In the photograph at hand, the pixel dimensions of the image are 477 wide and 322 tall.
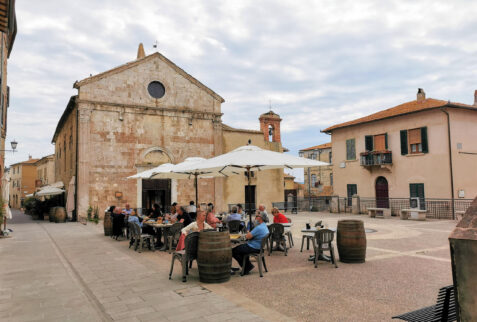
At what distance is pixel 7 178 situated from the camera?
14.6m

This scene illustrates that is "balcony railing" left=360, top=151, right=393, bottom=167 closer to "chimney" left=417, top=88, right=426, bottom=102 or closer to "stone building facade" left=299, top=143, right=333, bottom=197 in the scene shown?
"chimney" left=417, top=88, right=426, bottom=102

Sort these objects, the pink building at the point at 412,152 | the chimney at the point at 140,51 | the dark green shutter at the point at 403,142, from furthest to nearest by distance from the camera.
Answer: the chimney at the point at 140,51 < the dark green shutter at the point at 403,142 < the pink building at the point at 412,152

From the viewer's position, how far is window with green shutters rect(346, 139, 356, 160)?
25.2m

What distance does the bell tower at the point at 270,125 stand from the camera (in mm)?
26500

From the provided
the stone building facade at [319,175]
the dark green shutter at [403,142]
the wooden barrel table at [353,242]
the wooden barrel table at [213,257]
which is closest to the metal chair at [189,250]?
the wooden barrel table at [213,257]

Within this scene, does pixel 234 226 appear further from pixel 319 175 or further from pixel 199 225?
pixel 319 175

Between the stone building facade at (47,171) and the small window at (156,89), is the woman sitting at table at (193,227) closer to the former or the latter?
the small window at (156,89)

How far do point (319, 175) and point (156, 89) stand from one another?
3027cm

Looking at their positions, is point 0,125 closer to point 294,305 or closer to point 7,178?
point 7,178

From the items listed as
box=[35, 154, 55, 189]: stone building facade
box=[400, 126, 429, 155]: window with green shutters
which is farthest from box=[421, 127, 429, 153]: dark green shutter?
box=[35, 154, 55, 189]: stone building facade

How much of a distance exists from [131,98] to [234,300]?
60.5 feet

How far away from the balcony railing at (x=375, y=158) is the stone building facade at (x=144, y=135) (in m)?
5.93

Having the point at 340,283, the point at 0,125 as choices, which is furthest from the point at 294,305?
the point at 0,125

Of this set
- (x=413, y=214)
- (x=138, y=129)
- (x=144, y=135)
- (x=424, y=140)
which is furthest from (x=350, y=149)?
(x=138, y=129)
